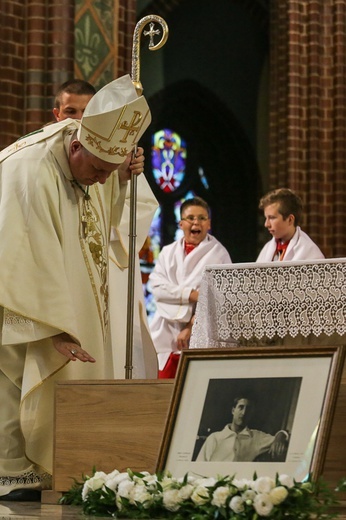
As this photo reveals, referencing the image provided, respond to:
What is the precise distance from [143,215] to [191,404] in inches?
129

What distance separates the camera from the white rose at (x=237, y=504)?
343cm

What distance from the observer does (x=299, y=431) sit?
3717mm

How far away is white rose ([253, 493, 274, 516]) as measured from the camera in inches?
134

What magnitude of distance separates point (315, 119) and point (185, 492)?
35.5 ft

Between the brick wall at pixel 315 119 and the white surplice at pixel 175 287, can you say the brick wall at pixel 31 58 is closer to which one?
the white surplice at pixel 175 287

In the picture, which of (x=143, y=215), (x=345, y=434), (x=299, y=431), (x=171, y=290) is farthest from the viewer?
(x=171, y=290)

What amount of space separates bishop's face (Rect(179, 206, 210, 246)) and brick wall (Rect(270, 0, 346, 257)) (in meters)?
4.65

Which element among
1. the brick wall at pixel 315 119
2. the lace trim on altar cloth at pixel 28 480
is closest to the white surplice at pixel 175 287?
the lace trim on altar cloth at pixel 28 480

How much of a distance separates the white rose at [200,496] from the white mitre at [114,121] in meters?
1.78

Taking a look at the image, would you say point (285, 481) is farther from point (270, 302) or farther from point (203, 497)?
point (270, 302)

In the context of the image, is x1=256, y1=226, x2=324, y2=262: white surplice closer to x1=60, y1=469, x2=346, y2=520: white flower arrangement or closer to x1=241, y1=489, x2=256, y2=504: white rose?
x1=60, y1=469, x2=346, y2=520: white flower arrangement

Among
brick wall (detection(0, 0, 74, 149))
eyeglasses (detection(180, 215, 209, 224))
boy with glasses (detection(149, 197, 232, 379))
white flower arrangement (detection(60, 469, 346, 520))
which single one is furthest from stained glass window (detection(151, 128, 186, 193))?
white flower arrangement (detection(60, 469, 346, 520))

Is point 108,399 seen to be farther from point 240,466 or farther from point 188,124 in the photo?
point 188,124

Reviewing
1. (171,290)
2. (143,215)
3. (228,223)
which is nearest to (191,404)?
(143,215)
